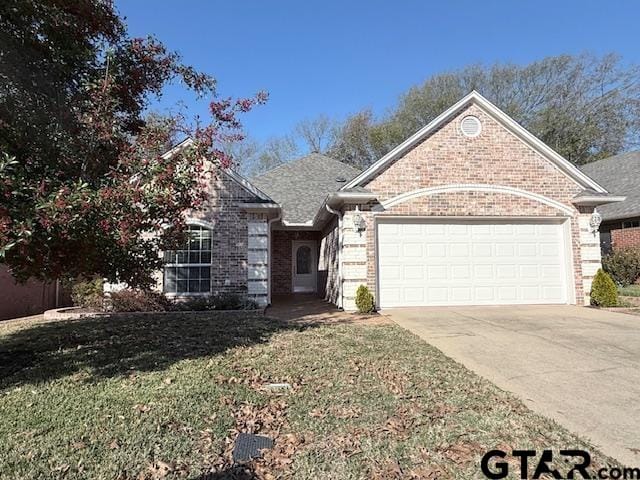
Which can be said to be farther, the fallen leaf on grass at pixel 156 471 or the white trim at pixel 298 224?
the white trim at pixel 298 224

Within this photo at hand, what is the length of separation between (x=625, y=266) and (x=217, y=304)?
15.3 meters

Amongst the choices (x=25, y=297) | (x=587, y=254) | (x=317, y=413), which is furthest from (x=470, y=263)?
(x=25, y=297)

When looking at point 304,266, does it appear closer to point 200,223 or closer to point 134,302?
point 200,223

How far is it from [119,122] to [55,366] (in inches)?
141

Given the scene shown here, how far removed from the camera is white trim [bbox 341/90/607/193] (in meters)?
11.2

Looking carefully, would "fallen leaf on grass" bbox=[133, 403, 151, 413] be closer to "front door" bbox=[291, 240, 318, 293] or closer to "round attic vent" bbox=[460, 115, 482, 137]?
"round attic vent" bbox=[460, 115, 482, 137]

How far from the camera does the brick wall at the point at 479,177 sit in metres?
11.3

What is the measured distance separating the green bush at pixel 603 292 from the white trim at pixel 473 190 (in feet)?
6.46

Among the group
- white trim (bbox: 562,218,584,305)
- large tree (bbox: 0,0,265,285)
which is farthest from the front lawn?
white trim (bbox: 562,218,584,305)

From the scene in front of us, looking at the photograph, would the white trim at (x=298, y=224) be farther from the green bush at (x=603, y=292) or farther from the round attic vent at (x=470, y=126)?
the green bush at (x=603, y=292)

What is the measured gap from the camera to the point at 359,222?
35.7 ft

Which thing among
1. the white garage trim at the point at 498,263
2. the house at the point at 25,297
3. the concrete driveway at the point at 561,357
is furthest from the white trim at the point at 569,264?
the house at the point at 25,297

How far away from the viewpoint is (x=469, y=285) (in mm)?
11453

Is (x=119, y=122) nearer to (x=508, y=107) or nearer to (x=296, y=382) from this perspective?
(x=296, y=382)
